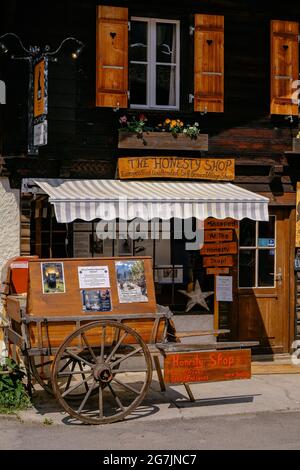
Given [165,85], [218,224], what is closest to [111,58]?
[165,85]

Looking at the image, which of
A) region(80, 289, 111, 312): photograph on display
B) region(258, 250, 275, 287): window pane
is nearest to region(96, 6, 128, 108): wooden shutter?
region(258, 250, 275, 287): window pane

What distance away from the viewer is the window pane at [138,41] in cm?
1173

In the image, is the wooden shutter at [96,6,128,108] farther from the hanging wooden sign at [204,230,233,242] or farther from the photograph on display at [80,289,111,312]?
the photograph on display at [80,289,111,312]

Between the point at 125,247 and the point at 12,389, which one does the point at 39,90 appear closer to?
Answer: the point at 125,247

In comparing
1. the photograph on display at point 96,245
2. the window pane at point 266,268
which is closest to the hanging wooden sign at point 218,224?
the window pane at point 266,268

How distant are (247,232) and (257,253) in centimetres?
37

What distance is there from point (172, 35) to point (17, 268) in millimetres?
4685

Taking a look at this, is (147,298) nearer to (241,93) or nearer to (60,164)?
(60,164)

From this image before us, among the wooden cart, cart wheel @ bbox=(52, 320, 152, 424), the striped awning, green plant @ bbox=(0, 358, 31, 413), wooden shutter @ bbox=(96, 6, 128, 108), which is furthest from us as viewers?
wooden shutter @ bbox=(96, 6, 128, 108)

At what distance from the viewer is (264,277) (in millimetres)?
12289

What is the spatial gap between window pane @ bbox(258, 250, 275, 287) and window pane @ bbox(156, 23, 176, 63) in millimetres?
3296

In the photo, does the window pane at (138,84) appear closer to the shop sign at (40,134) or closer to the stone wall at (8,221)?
the shop sign at (40,134)

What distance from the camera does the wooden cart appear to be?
8.05m
